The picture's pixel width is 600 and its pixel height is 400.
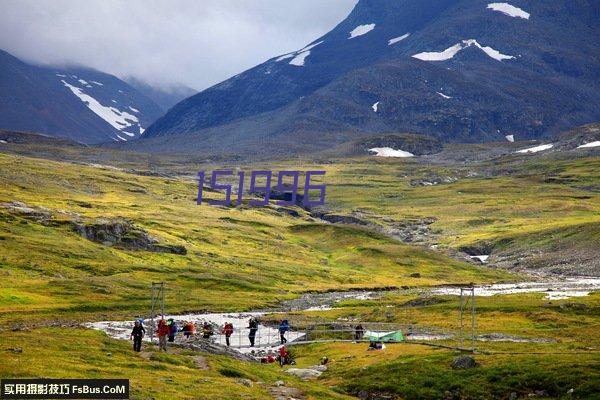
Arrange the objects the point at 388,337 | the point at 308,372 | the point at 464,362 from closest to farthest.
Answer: the point at 464,362
the point at 308,372
the point at 388,337

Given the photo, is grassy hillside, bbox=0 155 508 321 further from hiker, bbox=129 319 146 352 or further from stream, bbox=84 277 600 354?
hiker, bbox=129 319 146 352

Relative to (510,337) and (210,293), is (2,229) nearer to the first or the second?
(210,293)

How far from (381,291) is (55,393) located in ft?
402

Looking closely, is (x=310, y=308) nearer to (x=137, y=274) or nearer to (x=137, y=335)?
(x=137, y=274)

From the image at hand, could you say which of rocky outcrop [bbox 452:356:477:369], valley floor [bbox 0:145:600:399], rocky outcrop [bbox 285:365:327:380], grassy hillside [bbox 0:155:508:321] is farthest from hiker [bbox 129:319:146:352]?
grassy hillside [bbox 0:155:508:321]

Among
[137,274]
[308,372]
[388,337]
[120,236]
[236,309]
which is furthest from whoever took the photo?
[120,236]

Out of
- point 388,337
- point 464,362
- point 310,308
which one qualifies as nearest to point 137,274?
point 310,308

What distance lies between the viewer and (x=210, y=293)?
13188 centimetres

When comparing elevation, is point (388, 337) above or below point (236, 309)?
above

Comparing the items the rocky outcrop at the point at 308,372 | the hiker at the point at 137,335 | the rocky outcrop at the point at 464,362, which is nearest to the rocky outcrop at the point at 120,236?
the rocky outcrop at the point at 308,372

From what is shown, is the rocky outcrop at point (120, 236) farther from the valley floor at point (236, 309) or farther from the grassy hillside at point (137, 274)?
the grassy hillside at point (137, 274)

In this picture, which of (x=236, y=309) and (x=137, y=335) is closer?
(x=137, y=335)

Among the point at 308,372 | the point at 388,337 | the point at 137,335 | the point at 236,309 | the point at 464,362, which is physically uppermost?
the point at 137,335

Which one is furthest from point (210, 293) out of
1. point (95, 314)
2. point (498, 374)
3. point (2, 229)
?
point (498, 374)
